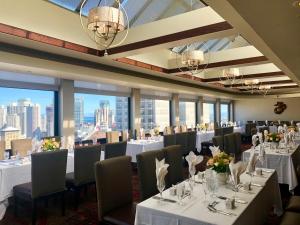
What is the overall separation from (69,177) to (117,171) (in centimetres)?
164

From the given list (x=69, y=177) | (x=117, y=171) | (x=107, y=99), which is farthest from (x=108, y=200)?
(x=107, y=99)

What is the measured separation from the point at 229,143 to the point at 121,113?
4.23 metres

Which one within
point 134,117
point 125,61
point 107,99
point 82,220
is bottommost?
point 82,220

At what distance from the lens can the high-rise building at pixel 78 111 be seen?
23.0 feet

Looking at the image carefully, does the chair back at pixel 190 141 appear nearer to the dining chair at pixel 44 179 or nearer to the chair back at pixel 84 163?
the chair back at pixel 84 163

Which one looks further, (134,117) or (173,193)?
(134,117)

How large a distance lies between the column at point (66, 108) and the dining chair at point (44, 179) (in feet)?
9.82

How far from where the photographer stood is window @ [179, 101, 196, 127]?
1192cm

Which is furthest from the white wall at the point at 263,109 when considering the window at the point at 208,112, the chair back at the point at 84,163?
the chair back at the point at 84,163

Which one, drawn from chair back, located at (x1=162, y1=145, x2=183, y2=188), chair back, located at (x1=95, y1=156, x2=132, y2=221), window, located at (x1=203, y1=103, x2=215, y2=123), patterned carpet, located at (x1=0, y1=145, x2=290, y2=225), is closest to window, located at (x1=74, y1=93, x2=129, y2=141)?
patterned carpet, located at (x1=0, y1=145, x2=290, y2=225)

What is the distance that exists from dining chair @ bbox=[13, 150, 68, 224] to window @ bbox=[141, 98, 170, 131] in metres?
6.07

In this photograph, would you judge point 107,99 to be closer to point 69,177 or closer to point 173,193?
point 69,177

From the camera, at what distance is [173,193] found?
7.33ft

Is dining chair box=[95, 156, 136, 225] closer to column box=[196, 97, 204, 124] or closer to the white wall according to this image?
column box=[196, 97, 204, 124]
